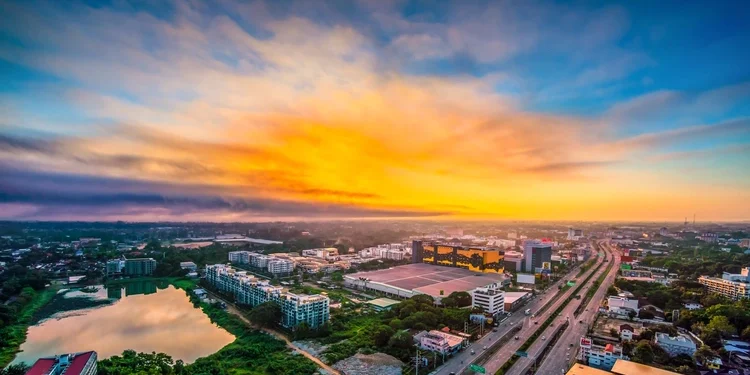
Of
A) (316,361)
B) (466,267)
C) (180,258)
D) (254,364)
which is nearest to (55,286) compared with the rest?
(180,258)

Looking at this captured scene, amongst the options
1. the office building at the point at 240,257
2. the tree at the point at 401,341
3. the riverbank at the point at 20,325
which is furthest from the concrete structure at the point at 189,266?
the tree at the point at 401,341

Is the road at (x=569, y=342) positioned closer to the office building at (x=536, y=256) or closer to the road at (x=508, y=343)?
the road at (x=508, y=343)

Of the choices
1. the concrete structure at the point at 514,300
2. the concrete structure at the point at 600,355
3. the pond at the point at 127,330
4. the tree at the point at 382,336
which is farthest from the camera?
the concrete structure at the point at 514,300

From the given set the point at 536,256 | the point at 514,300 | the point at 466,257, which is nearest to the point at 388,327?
the point at 514,300

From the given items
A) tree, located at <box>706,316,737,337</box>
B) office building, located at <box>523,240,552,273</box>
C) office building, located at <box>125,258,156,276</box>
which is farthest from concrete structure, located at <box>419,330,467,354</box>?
office building, located at <box>125,258,156,276</box>

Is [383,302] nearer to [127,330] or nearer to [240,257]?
[127,330]

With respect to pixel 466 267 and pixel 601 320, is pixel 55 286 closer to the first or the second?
pixel 466 267
